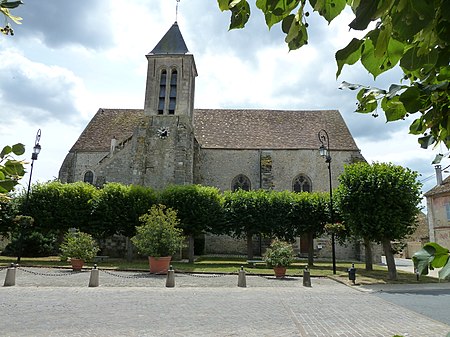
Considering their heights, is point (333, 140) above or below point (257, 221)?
above

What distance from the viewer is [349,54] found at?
1091 millimetres

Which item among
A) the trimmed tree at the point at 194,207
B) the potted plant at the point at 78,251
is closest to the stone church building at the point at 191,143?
the trimmed tree at the point at 194,207

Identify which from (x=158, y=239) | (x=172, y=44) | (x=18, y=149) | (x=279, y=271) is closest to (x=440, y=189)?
(x=279, y=271)

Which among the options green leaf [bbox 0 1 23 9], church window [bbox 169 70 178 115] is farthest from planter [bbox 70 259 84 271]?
green leaf [bbox 0 1 23 9]

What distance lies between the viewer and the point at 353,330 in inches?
281

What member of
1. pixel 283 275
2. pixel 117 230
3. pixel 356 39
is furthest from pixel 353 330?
pixel 117 230

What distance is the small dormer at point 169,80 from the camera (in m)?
26.7

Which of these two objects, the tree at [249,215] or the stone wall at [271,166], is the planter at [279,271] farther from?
the stone wall at [271,166]

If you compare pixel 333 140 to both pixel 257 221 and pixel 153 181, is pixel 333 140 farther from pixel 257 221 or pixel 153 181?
pixel 153 181

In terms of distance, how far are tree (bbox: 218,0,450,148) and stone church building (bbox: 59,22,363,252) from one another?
23824 mm

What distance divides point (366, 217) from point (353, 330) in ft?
32.2

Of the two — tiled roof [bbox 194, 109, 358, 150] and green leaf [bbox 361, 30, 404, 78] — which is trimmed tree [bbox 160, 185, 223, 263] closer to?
tiled roof [bbox 194, 109, 358, 150]

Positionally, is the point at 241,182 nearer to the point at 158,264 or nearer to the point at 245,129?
the point at 245,129

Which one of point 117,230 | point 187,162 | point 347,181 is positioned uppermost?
point 187,162
